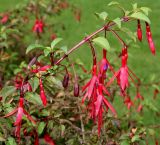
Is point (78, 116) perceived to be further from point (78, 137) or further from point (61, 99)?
point (78, 137)

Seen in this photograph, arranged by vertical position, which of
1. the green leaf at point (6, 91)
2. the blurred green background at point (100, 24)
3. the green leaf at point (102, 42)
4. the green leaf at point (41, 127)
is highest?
the blurred green background at point (100, 24)

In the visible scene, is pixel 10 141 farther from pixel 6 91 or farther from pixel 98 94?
pixel 98 94

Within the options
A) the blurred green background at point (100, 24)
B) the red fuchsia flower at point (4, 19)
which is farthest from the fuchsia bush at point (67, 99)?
the blurred green background at point (100, 24)

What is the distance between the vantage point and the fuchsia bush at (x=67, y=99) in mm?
1456

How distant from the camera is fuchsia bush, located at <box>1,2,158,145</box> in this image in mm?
1456

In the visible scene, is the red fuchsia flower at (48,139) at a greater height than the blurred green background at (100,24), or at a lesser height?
lesser

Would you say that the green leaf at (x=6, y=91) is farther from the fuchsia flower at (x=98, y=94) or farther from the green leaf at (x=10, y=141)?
the fuchsia flower at (x=98, y=94)

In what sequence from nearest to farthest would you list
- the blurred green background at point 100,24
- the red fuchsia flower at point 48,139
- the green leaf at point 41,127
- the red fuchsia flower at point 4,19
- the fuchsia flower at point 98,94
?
the fuchsia flower at point 98,94 → the green leaf at point 41,127 → the red fuchsia flower at point 48,139 → the red fuchsia flower at point 4,19 → the blurred green background at point 100,24

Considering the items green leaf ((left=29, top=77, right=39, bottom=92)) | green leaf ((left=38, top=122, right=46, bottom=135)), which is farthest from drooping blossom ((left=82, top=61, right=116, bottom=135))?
green leaf ((left=38, top=122, right=46, bottom=135))

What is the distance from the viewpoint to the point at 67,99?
234cm

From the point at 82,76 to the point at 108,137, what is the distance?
0.53 meters

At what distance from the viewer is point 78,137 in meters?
2.00

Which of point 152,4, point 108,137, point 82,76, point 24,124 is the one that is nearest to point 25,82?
point 24,124

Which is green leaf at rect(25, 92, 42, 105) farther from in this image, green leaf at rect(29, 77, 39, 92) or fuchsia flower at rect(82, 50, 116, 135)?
fuchsia flower at rect(82, 50, 116, 135)
